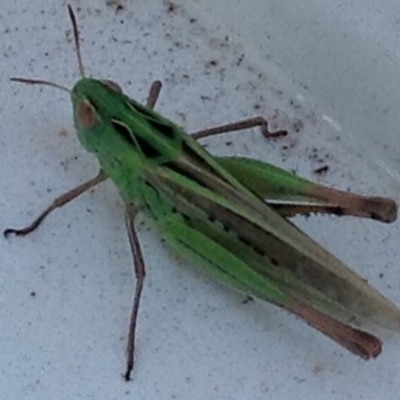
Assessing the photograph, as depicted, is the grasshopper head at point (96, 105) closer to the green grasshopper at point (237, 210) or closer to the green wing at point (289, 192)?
the green grasshopper at point (237, 210)

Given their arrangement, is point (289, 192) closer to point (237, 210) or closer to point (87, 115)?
point (237, 210)

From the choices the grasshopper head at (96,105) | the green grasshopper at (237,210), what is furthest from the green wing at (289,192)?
the grasshopper head at (96,105)

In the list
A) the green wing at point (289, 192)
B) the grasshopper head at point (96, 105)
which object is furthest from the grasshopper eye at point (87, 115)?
the green wing at point (289, 192)

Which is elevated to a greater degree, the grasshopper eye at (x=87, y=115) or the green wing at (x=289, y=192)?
the green wing at (x=289, y=192)

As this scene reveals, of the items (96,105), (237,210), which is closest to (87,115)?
(96,105)

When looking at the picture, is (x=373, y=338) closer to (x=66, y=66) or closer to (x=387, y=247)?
(x=387, y=247)

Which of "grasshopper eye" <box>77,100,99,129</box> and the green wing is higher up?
the green wing

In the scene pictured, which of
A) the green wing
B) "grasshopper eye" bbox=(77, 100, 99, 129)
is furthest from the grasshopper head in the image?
the green wing

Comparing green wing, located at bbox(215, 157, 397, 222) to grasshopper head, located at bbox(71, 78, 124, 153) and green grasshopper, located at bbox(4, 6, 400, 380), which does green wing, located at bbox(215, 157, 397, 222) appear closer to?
green grasshopper, located at bbox(4, 6, 400, 380)
